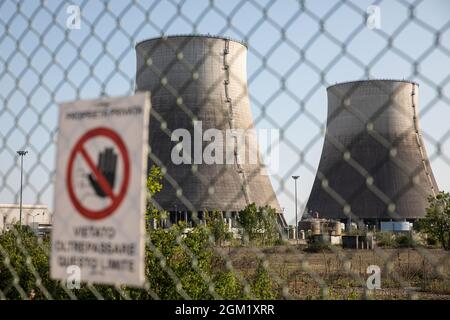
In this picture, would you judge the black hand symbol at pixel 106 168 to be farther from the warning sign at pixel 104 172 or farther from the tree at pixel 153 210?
the tree at pixel 153 210

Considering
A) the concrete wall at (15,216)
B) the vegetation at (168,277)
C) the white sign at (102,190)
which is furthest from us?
the concrete wall at (15,216)

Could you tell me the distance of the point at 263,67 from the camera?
110 cm

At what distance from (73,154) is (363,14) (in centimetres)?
66

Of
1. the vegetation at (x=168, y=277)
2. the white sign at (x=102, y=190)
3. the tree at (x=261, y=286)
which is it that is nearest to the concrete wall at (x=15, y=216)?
the vegetation at (x=168, y=277)

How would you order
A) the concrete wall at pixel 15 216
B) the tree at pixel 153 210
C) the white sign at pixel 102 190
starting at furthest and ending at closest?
the tree at pixel 153 210, the concrete wall at pixel 15 216, the white sign at pixel 102 190

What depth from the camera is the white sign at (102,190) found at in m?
1.03

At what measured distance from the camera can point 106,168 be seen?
1.07 metres

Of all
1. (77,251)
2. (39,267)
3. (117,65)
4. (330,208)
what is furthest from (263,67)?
(330,208)

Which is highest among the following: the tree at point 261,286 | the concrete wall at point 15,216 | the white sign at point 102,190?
the white sign at point 102,190

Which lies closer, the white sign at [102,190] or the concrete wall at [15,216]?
the white sign at [102,190]

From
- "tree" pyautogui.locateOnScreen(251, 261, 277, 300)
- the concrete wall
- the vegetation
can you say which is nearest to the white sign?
the concrete wall

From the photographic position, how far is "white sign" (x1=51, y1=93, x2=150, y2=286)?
1.03 metres

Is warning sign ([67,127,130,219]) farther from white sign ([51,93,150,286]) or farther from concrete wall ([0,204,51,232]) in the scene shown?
concrete wall ([0,204,51,232])

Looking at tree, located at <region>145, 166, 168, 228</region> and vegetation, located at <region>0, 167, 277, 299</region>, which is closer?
vegetation, located at <region>0, 167, 277, 299</region>
